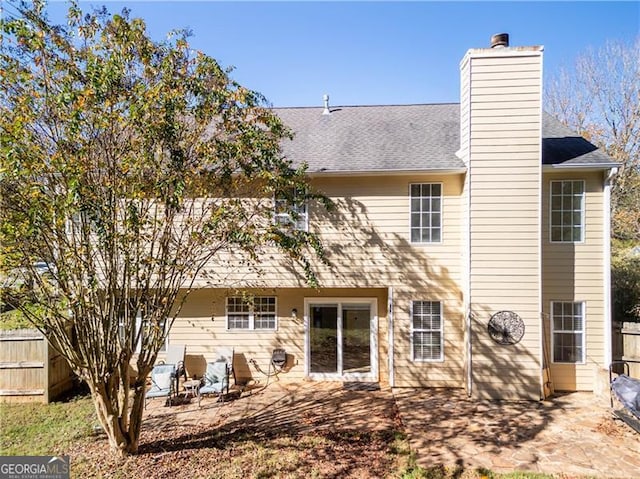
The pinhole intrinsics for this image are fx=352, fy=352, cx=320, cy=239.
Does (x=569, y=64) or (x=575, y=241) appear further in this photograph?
(x=569, y=64)

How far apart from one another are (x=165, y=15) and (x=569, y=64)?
19.8 metres

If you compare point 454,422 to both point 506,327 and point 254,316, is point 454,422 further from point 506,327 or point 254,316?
point 254,316

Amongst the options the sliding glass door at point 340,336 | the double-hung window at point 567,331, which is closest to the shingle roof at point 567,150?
the double-hung window at point 567,331

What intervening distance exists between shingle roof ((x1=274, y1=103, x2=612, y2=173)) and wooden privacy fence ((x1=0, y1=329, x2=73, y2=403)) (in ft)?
24.0

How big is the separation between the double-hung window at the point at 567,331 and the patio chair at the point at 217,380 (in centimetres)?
798

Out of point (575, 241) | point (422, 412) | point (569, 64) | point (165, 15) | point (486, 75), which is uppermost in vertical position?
point (569, 64)

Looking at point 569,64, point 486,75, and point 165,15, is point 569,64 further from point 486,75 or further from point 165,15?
point 165,15

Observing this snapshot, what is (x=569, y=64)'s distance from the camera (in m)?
18.0

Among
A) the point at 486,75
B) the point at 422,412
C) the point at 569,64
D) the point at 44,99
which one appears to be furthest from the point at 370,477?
the point at 569,64

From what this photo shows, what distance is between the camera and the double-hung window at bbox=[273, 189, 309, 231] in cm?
732

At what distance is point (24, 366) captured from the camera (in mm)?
7824

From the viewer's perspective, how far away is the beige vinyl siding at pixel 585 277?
8406 millimetres

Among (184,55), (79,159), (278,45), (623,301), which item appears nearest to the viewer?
(79,159)

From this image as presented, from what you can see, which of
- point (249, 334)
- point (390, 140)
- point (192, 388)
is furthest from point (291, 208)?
point (192, 388)
